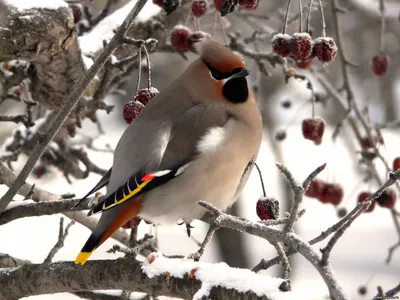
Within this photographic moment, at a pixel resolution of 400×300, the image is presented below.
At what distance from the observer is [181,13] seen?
10.9 feet

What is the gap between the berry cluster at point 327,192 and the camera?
11.3 feet

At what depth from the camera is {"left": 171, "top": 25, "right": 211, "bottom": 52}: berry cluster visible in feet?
9.64

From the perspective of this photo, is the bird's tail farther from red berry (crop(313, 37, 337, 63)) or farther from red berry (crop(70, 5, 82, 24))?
A: red berry (crop(70, 5, 82, 24))

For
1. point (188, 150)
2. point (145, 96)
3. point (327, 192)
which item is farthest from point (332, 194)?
point (145, 96)

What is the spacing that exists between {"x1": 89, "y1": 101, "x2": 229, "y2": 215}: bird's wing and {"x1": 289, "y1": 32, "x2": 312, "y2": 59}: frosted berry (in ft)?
1.27

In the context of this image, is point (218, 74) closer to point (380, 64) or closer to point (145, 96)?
point (145, 96)

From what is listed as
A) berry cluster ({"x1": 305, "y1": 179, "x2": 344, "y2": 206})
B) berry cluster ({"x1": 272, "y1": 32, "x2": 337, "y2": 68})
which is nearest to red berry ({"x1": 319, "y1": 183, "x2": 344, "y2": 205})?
berry cluster ({"x1": 305, "y1": 179, "x2": 344, "y2": 206})

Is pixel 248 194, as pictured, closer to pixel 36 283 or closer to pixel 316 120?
pixel 316 120

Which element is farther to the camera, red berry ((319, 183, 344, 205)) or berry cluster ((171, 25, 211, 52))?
red berry ((319, 183, 344, 205))

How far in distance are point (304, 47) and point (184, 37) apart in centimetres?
72

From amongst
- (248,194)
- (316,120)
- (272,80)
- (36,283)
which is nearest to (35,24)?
(36,283)

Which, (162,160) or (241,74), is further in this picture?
(241,74)

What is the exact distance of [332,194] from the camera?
344cm

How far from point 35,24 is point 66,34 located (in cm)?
13
